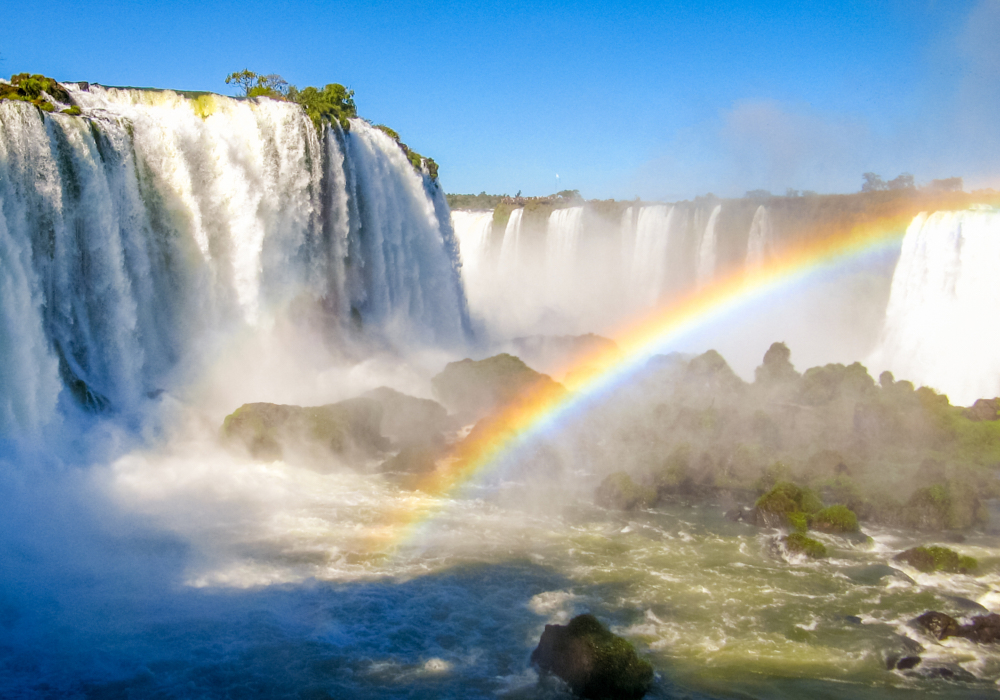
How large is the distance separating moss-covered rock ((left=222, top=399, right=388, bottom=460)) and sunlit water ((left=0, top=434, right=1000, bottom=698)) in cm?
129

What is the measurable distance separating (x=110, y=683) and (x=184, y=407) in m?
7.85

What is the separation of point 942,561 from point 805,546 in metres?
1.73

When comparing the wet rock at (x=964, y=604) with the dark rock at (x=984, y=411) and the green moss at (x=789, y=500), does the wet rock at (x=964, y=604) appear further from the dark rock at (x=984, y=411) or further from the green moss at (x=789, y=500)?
the dark rock at (x=984, y=411)

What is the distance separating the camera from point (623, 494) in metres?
12.0

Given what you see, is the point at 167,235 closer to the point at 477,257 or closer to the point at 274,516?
the point at 274,516

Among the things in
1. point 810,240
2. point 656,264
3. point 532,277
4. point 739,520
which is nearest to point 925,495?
point 739,520

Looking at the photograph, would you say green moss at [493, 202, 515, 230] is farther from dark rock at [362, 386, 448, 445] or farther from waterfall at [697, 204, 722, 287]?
dark rock at [362, 386, 448, 445]

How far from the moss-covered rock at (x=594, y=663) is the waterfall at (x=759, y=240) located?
2171cm

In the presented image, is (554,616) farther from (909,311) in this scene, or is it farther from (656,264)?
(656,264)

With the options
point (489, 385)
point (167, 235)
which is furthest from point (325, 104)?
point (489, 385)

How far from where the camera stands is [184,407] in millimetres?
13648

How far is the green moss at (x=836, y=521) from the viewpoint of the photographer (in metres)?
10.9

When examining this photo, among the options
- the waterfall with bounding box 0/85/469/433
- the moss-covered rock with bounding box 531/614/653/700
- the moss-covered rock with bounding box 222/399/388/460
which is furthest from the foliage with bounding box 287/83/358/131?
the moss-covered rock with bounding box 531/614/653/700

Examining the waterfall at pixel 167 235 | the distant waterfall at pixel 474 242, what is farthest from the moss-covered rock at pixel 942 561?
the distant waterfall at pixel 474 242
